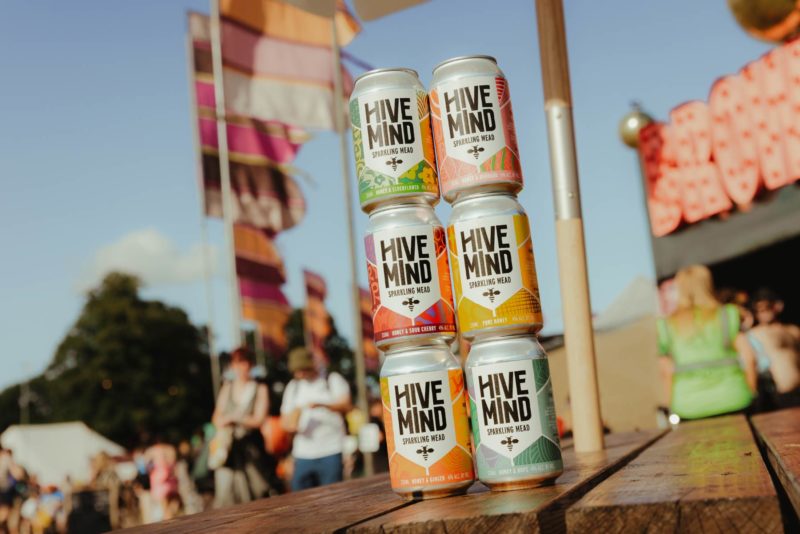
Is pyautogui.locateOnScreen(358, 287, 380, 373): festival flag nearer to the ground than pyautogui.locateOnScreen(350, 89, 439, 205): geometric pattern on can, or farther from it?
farther from it

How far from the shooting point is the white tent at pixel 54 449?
102 feet

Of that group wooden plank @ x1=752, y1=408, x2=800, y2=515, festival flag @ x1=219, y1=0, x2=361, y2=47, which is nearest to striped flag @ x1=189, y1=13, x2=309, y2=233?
festival flag @ x1=219, y1=0, x2=361, y2=47

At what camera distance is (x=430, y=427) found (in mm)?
1533

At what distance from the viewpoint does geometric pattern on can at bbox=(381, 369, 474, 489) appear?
1.53 metres

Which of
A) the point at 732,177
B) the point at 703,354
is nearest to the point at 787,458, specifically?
the point at 703,354

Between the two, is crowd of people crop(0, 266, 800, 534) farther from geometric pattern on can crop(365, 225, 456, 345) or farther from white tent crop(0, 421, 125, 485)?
white tent crop(0, 421, 125, 485)

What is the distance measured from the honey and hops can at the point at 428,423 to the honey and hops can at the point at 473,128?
328 millimetres

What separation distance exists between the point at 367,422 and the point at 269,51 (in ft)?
17.8

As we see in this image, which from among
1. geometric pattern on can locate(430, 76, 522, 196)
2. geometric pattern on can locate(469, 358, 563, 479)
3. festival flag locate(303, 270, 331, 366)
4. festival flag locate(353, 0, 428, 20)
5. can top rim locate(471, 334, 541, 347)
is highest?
festival flag locate(303, 270, 331, 366)

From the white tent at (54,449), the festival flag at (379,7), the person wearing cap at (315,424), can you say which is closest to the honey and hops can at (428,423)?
the festival flag at (379,7)

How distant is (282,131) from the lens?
1286 cm

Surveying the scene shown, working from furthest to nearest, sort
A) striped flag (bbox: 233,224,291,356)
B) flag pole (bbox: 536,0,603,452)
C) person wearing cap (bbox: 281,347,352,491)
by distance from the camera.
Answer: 1. striped flag (bbox: 233,224,291,356)
2. person wearing cap (bbox: 281,347,352,491)
3. flag pole (bbox: 536,0,603,452)

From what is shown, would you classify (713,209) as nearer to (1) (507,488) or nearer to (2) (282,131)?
(2) (282,131)

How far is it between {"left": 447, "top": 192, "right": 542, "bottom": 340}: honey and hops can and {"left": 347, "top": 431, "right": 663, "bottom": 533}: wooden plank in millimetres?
283
